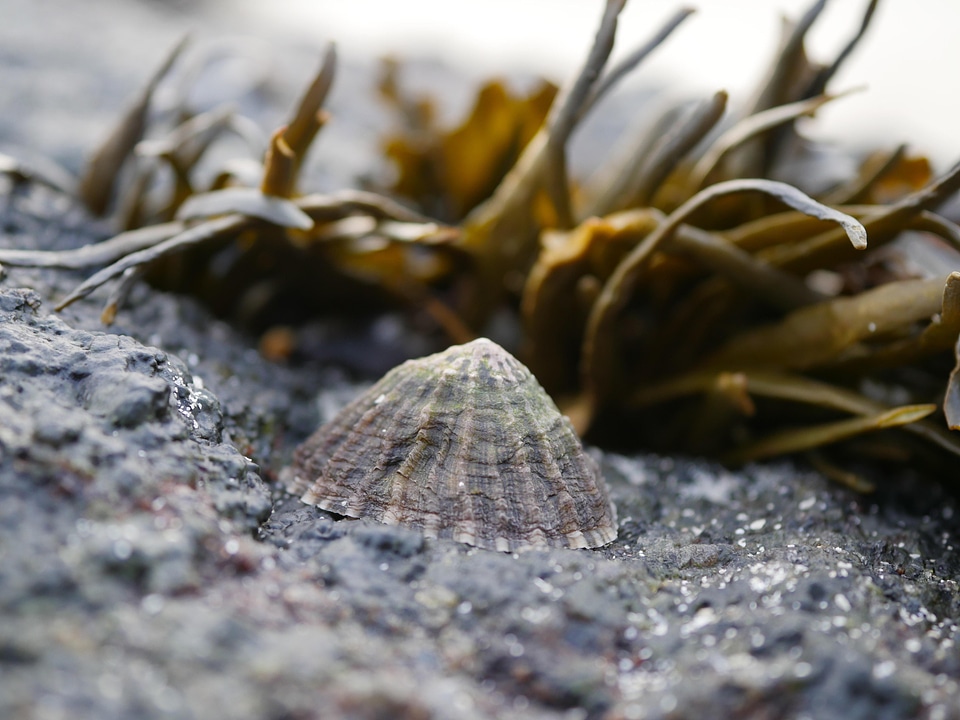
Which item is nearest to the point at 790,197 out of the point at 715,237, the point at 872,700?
the point at 715,237

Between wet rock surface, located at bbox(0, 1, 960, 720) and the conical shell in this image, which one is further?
the conical shell

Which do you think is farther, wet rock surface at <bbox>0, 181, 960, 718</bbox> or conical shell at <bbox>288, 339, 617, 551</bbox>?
conical shell at <bbox>288, 339, 617, 551</bbox>

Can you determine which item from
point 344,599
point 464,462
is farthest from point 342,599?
point 464,462

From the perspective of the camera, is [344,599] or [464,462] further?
[464,462]

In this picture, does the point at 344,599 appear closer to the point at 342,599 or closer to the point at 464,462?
the point at 342,599
